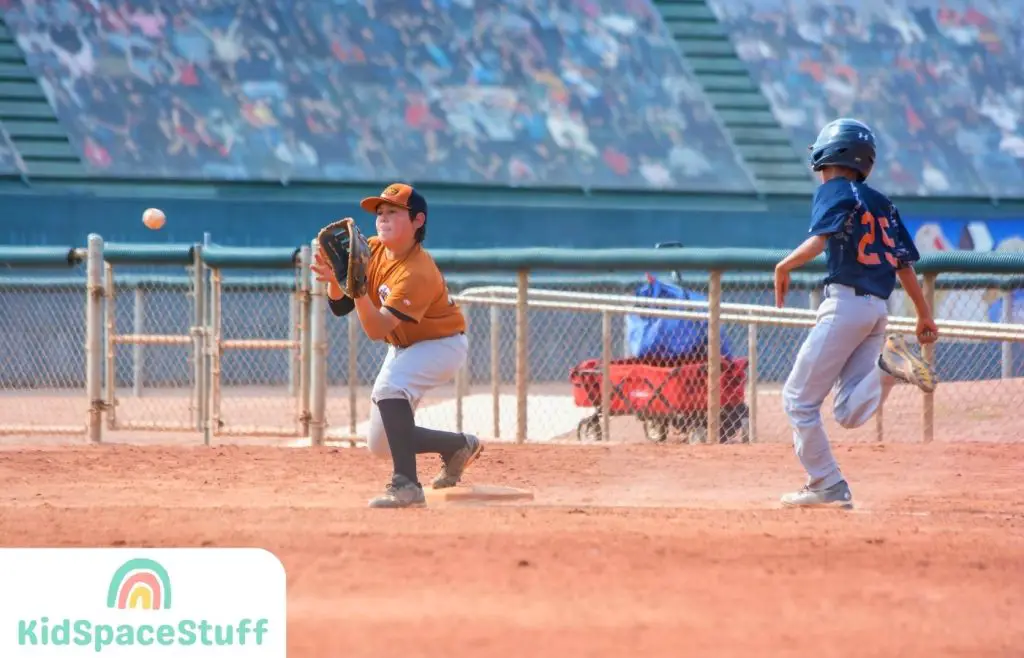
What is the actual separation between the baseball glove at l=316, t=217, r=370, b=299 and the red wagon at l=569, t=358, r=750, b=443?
524 centimetres

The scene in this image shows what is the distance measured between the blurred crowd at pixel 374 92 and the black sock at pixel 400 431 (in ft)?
47.8

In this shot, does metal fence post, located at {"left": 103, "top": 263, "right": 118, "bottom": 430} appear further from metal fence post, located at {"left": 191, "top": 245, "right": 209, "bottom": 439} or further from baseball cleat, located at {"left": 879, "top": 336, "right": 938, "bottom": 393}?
baseball cleat, located at {"left": 879, "top": 336, "right": 938, "bottom": 393}

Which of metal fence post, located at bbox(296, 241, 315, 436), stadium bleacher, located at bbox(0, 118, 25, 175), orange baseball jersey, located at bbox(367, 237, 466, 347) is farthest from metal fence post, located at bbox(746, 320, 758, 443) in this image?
stadium bleacher, located at bbox(0, 118, 25, 175)

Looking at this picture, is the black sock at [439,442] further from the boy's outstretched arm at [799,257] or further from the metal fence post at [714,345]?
the metal fence post at [714,345]

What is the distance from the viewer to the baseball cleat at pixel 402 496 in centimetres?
750

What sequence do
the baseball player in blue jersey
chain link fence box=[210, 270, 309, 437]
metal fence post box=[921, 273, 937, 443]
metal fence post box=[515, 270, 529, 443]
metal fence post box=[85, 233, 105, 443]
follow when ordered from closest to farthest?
the baseball player in blue jersey < metal fence post box=[921, 273, 937, 443] < metal fence post box=[515, 270, 529, 443] < metal fence post box=[85, 233, 105, 443] < chain link fence box=[210, 270, 309, 437]

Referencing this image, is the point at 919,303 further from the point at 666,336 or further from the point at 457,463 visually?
the point at 666,336

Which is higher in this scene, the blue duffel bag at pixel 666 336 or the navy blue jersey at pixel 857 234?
the navy blue jersey at pixel 857 234

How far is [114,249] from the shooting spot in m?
12.2

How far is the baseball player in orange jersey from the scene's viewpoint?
745 cm

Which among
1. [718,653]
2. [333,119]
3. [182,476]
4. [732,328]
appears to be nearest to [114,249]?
[182,476]

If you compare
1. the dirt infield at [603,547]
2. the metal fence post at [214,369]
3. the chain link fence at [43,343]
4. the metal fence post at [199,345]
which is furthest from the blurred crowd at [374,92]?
the dirt infield at [603,547]

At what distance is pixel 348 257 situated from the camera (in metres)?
7.24

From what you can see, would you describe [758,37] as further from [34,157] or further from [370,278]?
[370,278]
